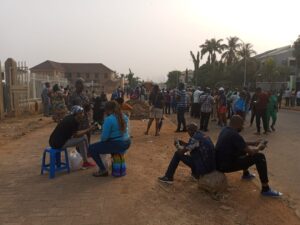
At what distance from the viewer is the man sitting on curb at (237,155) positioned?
5.82 metres

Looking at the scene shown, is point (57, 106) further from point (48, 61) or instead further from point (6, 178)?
point (48, 61)

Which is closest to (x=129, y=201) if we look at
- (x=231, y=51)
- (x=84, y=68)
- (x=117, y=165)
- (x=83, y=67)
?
(x=117, y=165)

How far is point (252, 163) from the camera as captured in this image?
235 inches

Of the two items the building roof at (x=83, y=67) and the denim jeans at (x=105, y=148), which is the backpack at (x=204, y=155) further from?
the building roof at (x=83, y=67)

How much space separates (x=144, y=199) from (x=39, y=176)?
2262 millimetres

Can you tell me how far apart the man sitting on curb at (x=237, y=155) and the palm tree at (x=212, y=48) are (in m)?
66.8

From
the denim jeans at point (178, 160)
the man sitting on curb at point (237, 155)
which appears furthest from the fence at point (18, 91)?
the man sitting on curb at point (237, 155)

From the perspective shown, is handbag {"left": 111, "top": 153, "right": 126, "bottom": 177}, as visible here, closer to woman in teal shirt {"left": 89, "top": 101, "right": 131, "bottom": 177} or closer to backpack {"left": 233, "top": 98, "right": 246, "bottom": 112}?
woman in teal shirt {"left": 89, "top": 101, "right": 131, "bottom": 177}

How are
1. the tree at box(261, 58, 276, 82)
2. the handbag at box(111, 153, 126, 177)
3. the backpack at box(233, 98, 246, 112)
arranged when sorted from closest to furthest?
1. the handbag at box(111, 153, 126, 177)
2. the backpack at box(233, 98, 246, 112)
3. the tree at box(261, 58, 276, 82)

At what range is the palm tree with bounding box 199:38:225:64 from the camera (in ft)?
233

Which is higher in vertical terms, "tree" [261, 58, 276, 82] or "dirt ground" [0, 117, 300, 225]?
"tree" [261, 58, 276, 82]

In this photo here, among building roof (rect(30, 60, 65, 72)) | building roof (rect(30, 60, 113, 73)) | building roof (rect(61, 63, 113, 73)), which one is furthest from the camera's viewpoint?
building roof (rect(61, 63, 113, 73))

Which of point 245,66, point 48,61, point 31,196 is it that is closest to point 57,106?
point 31,196

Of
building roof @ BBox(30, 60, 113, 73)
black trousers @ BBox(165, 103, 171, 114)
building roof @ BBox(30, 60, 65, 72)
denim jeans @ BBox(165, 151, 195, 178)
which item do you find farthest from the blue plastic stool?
building roof @ BBox(30, 60, 113, 73)
